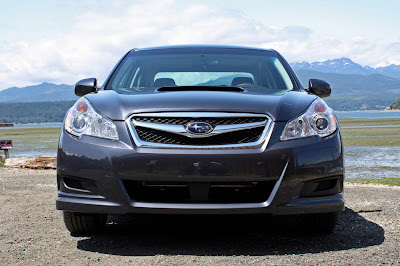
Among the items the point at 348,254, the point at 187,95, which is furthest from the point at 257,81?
the point at 348,254

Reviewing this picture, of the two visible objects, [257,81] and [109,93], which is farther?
[257,81]

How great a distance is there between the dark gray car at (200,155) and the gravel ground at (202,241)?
0.29 meters

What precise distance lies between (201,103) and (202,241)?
3.41 ft

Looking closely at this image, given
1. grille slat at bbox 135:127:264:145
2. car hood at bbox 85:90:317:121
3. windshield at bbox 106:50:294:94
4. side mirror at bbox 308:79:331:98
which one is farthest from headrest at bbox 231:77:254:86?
grille slat at bbox 135:127:264:145

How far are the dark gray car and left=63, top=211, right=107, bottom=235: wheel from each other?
0.14 m

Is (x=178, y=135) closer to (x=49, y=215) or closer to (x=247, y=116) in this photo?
(x=247, y=116)

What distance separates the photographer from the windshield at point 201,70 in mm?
Answer: 4570

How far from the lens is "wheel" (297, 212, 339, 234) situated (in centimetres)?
379

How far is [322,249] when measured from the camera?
341 cm

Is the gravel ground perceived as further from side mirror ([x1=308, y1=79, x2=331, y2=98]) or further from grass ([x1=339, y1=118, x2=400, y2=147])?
grass ([x1=339, y1=118, x2=400, y2=147])

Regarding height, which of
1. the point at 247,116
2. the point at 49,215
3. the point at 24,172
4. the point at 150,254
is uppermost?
the point at 247,116

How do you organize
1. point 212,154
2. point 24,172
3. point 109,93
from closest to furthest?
point 212,154 < point 109,93 < point 24,172

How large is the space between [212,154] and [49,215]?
2.52m

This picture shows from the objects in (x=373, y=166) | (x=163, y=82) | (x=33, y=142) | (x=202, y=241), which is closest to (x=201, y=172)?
(x=202, y=241)
